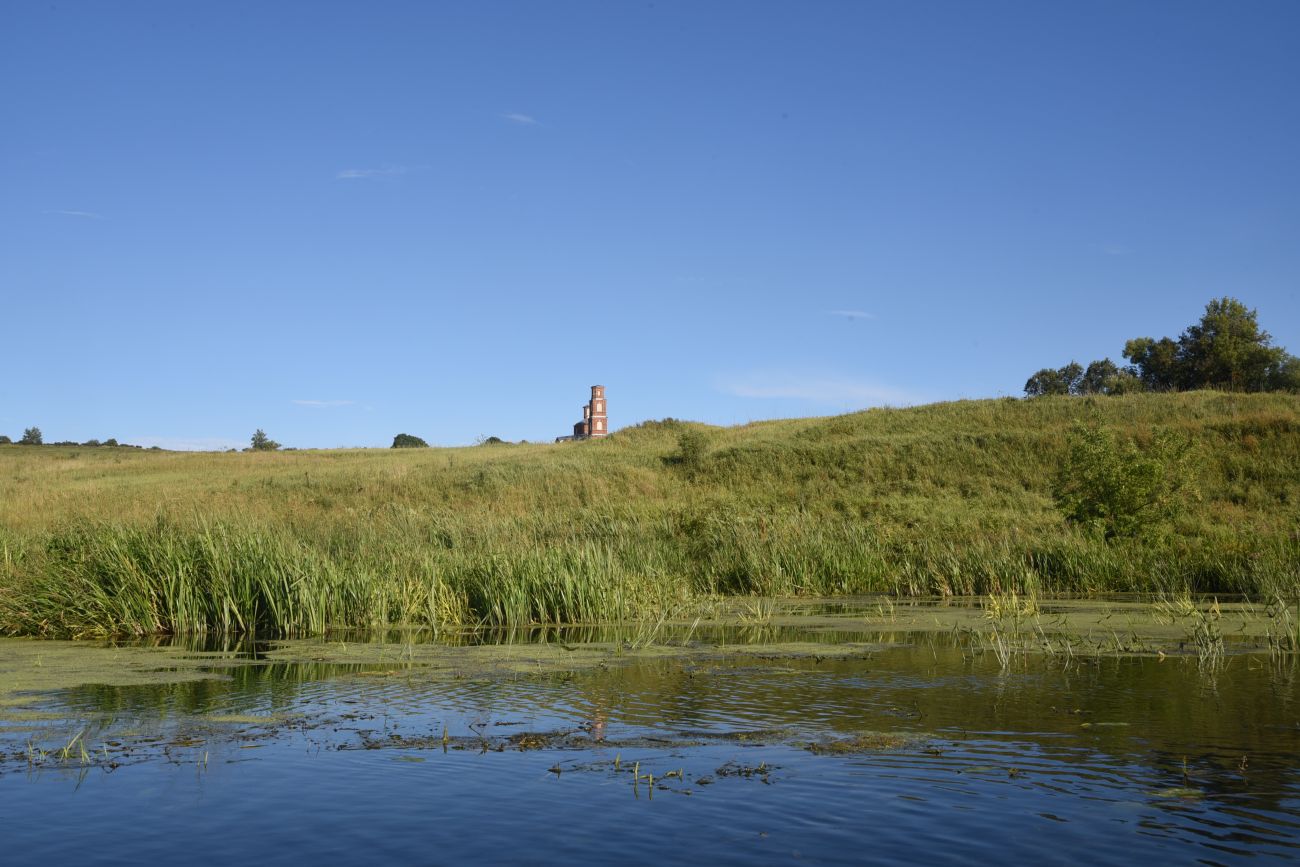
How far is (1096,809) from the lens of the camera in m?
5.02

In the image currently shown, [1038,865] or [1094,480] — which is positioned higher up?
[1094,480]

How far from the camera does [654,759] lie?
243 inches

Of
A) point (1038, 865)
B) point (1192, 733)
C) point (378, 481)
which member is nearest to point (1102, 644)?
point (1192, 733)

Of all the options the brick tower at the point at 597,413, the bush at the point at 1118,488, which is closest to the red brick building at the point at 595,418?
the brick tower at the point at 597,413

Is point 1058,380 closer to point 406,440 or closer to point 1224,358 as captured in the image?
point 1224,358

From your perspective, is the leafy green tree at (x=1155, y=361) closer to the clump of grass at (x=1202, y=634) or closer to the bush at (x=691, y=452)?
the bush at (x=691, y=452)

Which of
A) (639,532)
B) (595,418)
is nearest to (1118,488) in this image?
(639,532)

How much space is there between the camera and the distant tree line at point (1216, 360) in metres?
59.7

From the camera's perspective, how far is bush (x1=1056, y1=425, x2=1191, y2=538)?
22312mm

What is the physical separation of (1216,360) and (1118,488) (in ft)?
145

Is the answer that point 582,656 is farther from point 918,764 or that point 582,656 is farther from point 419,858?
point 419,858

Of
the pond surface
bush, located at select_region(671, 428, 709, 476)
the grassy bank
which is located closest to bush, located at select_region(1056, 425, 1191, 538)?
the grassy bank

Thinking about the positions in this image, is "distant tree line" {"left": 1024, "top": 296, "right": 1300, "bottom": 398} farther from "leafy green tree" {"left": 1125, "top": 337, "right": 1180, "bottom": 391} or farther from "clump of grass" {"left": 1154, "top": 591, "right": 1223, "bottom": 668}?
"clump of grass" {"left": 1154, "top": 591, "right": 1223, "bottom": 668}

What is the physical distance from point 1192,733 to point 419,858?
4.76 m
